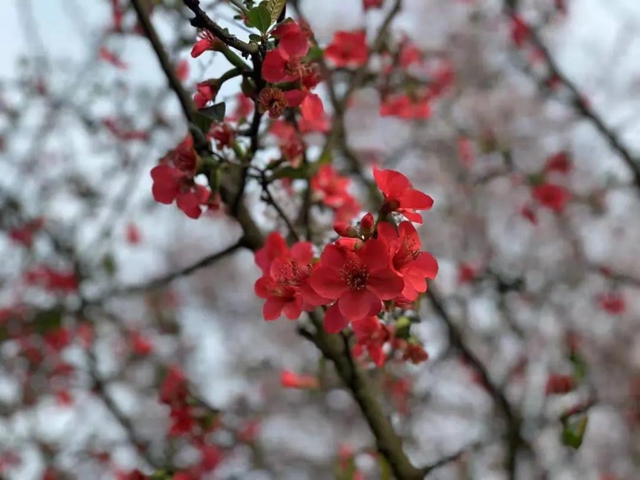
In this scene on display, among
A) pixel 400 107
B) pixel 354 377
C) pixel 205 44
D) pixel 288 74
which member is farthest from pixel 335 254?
pixel 400 107

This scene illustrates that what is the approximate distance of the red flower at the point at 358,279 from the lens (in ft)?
3.22

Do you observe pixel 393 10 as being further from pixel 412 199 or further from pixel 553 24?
pixel 553 24

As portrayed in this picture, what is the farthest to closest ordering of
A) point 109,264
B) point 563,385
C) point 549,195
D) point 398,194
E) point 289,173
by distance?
point 109,264
point 549,195
point 563,385
point 289,173
point 398,194

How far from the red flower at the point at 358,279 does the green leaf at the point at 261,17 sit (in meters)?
0.38

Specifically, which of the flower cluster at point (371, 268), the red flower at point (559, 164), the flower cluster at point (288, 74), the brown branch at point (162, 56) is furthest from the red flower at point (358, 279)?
the red flower at point (559, 164)

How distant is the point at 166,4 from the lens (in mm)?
2578

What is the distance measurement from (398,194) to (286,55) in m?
0.30

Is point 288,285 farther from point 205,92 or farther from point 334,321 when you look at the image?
point 205,92

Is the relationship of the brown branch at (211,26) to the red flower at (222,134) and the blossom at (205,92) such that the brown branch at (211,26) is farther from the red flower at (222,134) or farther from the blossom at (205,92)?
the red flower at (222,134)

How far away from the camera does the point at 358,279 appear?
0.99 meters

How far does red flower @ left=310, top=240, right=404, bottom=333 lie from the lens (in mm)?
982

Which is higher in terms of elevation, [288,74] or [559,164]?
[288,74]

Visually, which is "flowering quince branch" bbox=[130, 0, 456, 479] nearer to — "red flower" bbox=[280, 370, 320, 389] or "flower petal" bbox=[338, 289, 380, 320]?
"flower petal" bbox=[338, 289, 380, 320]

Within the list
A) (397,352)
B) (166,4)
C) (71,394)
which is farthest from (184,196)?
(71,394)
